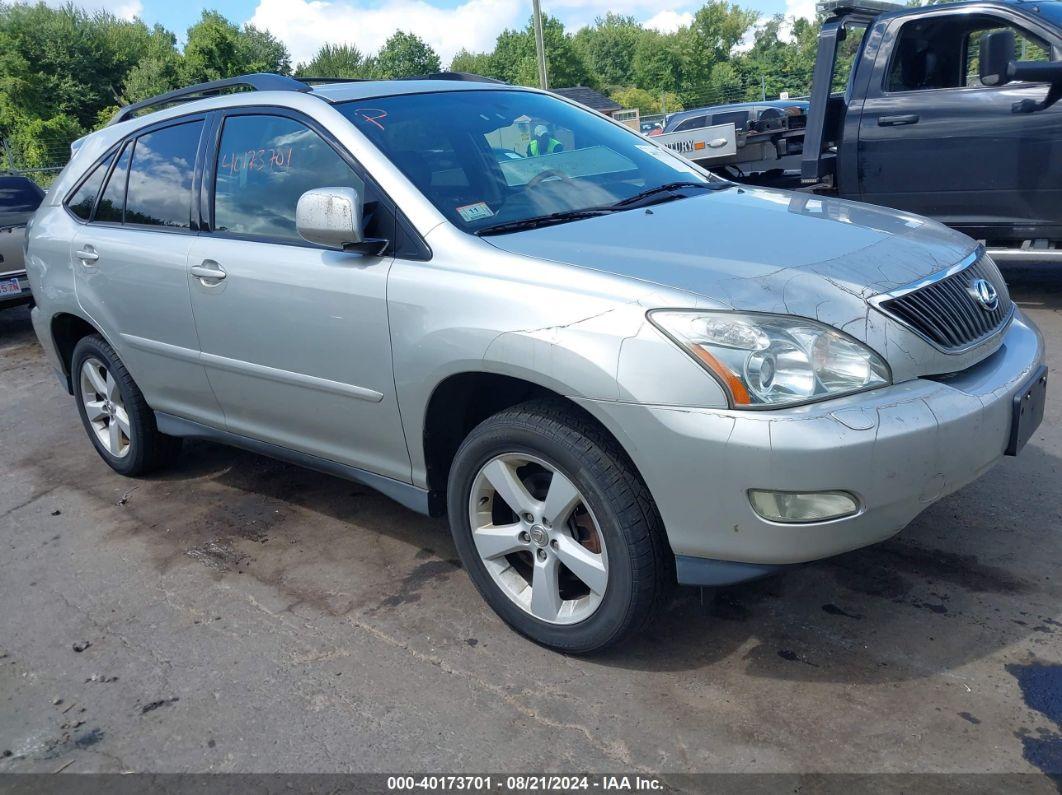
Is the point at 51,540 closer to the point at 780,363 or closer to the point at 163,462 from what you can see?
the point at 163,462

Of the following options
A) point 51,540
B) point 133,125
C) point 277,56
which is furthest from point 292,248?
point 277,56

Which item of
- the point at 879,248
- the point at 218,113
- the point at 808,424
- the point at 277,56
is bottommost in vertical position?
the point at 808,424

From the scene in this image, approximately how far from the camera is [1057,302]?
6.76 meters

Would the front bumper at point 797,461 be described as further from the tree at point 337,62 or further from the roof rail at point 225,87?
the tree at point 337,62

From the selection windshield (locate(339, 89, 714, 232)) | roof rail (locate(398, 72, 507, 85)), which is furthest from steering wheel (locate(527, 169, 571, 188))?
roof rail (locate(398, 72, 507, 85))

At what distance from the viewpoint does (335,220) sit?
10.1 feet

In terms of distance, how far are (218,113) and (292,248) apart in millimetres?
927

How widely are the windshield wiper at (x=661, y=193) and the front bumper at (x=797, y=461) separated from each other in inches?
44.9

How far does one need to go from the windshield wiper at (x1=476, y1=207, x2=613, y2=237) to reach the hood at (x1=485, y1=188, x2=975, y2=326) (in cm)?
5

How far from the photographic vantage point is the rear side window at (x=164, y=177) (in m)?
4.08

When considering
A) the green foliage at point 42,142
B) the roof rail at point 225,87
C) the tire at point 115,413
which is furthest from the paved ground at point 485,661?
the green foliage at point 42,142

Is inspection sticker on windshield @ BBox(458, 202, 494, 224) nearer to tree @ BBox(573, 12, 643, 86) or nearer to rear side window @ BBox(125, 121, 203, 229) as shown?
rear side window @ BBox(125, 121, 203, 229)

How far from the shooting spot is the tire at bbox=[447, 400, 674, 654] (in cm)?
266

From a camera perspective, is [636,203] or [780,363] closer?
[780,363]
